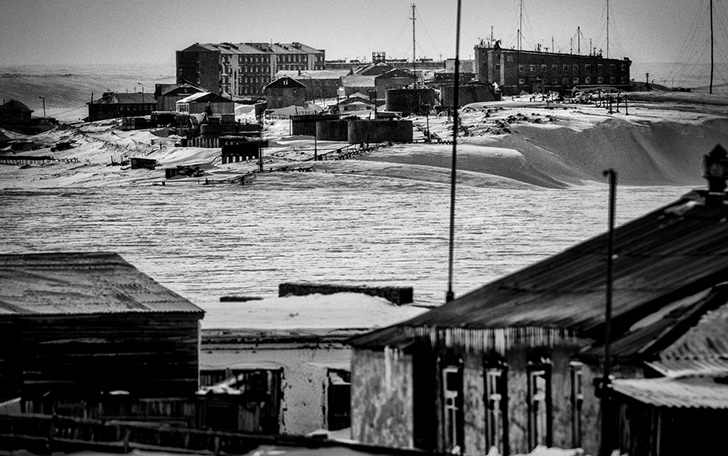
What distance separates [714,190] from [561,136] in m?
52.6

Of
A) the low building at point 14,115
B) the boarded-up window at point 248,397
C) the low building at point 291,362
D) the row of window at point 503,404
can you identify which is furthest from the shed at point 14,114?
the row of window at point 503,404

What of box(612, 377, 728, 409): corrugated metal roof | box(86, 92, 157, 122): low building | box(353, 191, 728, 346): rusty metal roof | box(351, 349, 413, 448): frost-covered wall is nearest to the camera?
box(612, 377, 728, 409): corrugated metal roof

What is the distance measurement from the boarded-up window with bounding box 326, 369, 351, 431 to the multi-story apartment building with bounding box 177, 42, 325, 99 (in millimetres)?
129413

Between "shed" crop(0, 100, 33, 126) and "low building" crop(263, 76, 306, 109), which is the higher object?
"low building" crop(263, 76, 306, 109)

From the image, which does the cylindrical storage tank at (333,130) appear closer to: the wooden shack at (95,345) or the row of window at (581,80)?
the row of window at (581,80)

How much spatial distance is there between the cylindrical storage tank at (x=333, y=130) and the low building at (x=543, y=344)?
58338mm

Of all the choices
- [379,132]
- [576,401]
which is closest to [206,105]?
[379,132]

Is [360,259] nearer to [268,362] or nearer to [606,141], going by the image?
[268,362]

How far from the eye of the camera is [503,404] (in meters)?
12.8

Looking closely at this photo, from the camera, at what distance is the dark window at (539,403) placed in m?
12.5

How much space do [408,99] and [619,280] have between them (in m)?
82.8

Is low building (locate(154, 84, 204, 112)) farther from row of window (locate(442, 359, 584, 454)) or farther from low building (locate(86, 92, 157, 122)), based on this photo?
row of window (locate(442, 359, 584, 454))

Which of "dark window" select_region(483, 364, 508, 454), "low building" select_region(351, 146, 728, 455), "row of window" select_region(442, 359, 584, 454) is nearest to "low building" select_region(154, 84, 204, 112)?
"low building" select_region(351, 146, 728, 455)

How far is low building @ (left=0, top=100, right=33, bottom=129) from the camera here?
115694 mm
